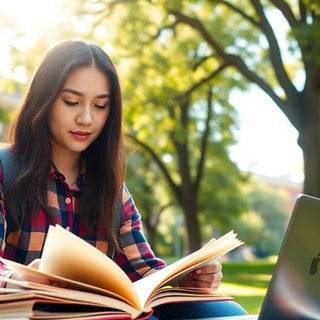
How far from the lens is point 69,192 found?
1949mm

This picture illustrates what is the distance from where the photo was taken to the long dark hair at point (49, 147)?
1.82 meters

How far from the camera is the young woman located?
1.80 m

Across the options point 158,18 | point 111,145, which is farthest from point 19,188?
point 158,18

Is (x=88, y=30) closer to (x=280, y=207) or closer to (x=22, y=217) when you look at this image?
(x=22, y=217)

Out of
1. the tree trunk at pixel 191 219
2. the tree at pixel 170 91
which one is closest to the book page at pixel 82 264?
the tree at pixel 170 91

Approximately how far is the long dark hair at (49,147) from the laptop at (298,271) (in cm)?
58

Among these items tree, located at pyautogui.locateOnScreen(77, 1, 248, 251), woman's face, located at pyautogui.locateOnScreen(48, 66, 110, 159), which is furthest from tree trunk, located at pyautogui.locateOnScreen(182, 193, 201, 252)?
woman's face, located at pyautogui.locateOnScreen(48, 66, 110, 159)

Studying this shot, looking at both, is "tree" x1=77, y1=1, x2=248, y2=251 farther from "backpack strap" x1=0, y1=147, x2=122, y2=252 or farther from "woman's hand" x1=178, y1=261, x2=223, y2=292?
"woman's hand" x1=178, y1=261, x2=223, y2=292

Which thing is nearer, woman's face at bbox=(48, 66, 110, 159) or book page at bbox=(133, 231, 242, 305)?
book page at bbox=(133, 231, 242, 305)

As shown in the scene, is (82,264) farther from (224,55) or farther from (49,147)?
(224,55)

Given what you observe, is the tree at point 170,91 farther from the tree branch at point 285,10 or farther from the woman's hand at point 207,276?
the woman's hand at point 207,276

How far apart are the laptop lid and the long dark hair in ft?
1.96

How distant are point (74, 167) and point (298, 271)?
820 mm

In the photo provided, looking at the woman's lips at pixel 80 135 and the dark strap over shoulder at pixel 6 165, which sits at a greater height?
the woman's lips at pixel 80 135
